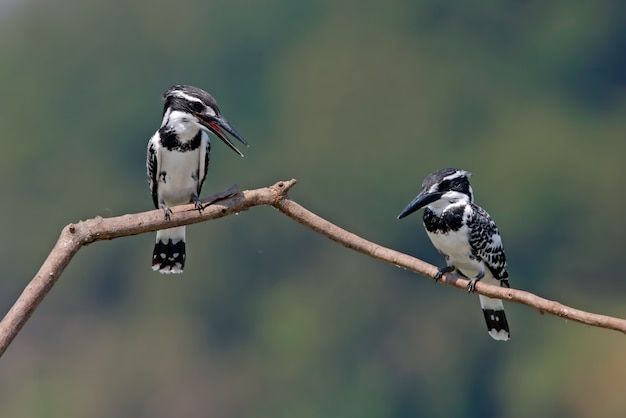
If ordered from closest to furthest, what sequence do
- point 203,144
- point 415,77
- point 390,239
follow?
1. point 203,144
2. point 390,239
3. point 415,77

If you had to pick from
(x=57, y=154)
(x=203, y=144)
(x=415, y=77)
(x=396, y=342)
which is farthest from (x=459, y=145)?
(x=203, y=144)

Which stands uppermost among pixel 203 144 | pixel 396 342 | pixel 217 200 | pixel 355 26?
pixel 355 26

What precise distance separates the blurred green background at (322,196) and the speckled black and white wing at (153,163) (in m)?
10.2

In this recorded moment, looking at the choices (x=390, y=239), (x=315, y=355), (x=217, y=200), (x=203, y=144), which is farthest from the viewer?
(x=315, y=355)

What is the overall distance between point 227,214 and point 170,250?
3.54 feet

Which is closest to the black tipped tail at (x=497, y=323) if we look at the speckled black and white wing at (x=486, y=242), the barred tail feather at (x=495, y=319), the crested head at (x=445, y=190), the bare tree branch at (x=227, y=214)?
the barred tail feather at (x=495, y=319)

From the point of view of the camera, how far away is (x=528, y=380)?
15383 mm

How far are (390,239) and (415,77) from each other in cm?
348

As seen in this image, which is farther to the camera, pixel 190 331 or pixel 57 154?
pixel 57 154

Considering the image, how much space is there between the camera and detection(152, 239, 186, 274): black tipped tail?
12.1 ft

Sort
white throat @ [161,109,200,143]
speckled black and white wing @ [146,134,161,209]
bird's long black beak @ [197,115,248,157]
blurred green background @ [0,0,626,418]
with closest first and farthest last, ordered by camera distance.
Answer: bird's long black beak @ [197,115,248,157] → white throat @ [161,109,200,143] → speckled black and white wing @ [146,134,161,209] → blurred green background @ [0,0,626,418]

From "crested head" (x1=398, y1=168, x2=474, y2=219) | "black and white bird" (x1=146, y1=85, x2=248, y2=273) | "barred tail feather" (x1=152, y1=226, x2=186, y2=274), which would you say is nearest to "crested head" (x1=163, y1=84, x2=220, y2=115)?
"black and white bird" (x1=146, y1=85, x2=248, y2=273)

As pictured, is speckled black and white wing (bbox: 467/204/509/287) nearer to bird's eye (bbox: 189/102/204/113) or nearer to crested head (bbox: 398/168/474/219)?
crested head (bbox: 398/168/474/219)

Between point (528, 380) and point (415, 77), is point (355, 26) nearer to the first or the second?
point (415, 77)
